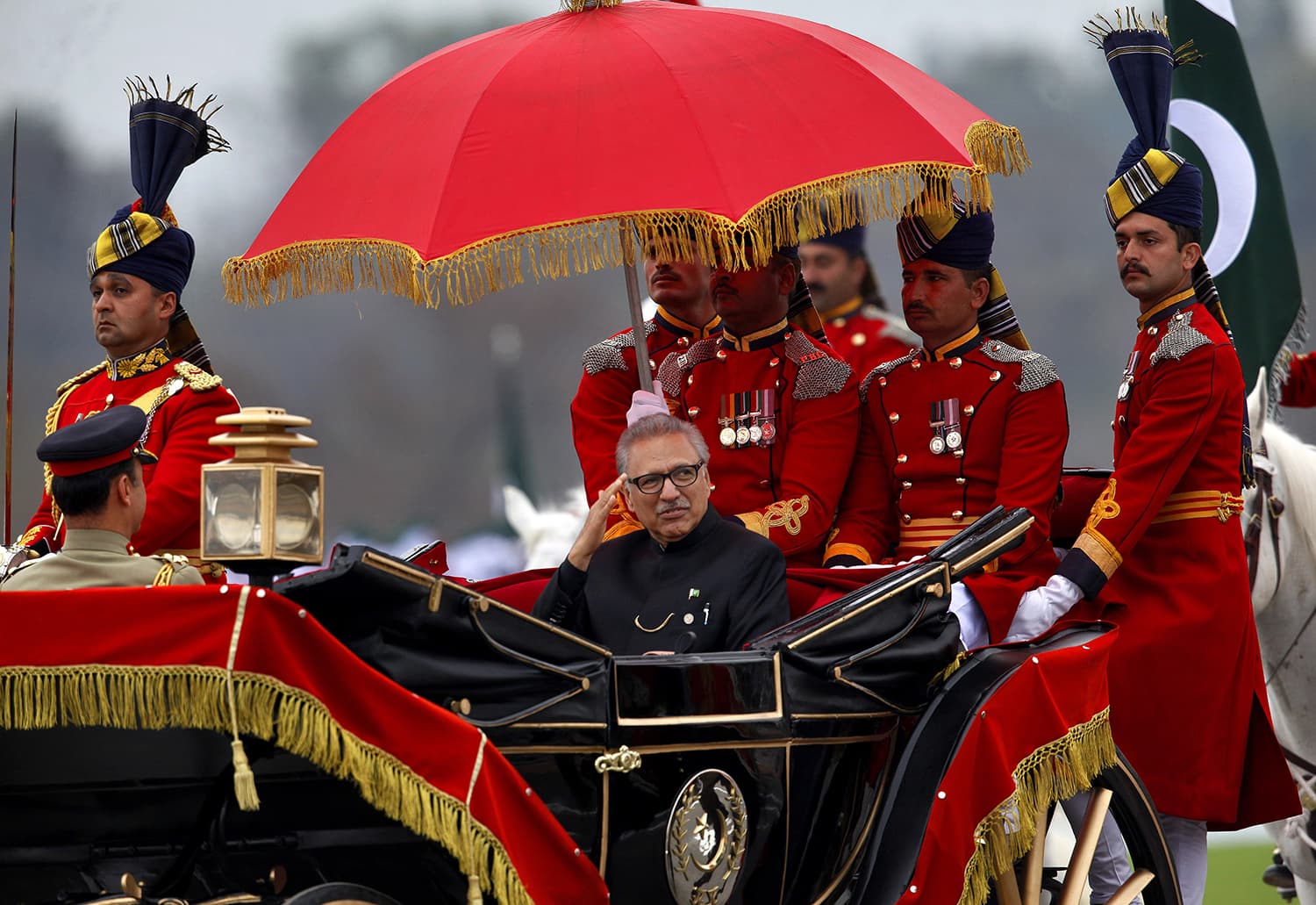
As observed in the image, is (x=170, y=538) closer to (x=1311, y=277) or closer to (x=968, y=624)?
(x=968, y=624)

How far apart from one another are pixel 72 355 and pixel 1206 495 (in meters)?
6.01

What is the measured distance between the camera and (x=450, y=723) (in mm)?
2635

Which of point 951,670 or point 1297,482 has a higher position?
point 1297,482

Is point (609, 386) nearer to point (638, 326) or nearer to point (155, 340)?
point (638, 326)

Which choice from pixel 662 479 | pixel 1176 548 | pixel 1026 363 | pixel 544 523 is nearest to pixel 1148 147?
pixel 1026 363

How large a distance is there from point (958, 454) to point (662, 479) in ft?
3.17

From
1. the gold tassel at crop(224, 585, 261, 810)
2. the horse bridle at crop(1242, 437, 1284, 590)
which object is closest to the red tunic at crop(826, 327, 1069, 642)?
the horse bridle at crop(1242, 437, 1284, 590)

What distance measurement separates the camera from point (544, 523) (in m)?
7.89

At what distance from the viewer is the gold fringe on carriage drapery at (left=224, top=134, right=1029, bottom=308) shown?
132 inches

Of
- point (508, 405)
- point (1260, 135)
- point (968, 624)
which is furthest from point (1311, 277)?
point (968, 624)

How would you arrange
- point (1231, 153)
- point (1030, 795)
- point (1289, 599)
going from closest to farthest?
point (1030, 795), point (1289, 599), point (1231, 153)

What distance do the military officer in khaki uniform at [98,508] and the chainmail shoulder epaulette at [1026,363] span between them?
2121 mm

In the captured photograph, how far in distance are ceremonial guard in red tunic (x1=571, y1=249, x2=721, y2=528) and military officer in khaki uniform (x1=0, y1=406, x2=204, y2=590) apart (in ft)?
5.56

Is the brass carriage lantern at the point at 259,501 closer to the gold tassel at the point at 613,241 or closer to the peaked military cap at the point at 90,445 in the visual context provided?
the peaked military cap at the point at 90,445
